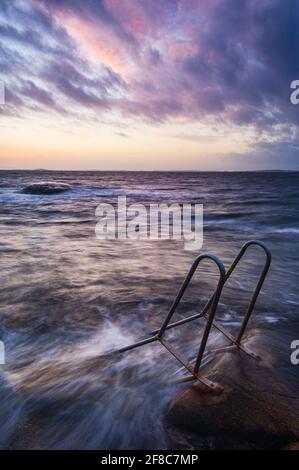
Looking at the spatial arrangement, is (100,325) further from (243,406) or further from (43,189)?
(43,189)

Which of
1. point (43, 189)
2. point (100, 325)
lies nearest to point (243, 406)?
point (100, 325)

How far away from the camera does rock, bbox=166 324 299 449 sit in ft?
9.09

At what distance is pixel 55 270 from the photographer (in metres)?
8.46

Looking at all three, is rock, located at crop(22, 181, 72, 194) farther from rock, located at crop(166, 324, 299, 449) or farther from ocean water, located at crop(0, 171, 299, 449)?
rock, located at crop(166, 324, 299, 449)

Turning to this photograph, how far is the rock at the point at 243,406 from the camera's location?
2.77 metres

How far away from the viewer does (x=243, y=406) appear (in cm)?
306

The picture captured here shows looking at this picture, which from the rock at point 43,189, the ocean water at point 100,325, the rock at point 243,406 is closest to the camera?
the rock at point 243,406

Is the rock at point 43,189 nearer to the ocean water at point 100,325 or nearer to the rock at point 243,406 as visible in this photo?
the ocean water at point 100,325

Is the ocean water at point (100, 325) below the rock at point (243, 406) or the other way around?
below

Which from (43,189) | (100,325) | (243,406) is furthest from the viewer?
(43,189)

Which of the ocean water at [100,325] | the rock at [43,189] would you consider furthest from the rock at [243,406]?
the rock at [43,189]

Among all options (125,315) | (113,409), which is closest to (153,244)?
(125,315)
